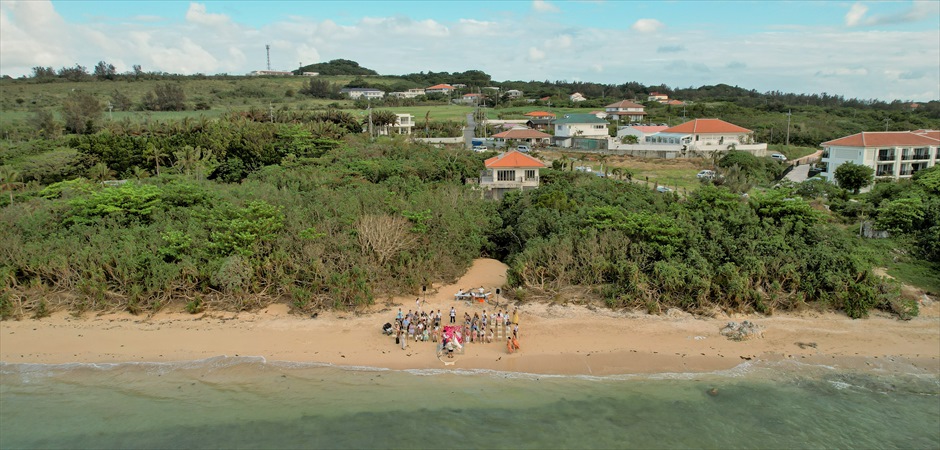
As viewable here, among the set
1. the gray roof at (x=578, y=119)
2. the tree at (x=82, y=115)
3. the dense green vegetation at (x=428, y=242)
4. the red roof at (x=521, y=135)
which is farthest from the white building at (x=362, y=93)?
the dense green vegetation at (x=428, y=242)

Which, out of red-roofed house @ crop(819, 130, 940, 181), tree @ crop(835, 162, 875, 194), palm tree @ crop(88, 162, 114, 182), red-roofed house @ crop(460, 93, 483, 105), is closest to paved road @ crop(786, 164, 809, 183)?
red-roofed house @ crop(819, 130, 940, 181)

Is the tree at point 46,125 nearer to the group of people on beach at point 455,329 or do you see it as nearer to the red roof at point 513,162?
the red roof at point 513,162

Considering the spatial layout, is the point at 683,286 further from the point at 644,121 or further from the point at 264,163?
the point at 644,121

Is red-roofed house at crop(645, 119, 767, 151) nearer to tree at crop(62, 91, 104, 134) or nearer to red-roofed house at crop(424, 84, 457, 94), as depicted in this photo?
tree at crop(62, 91, 104, 134)

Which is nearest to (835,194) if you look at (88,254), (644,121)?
(88,254)

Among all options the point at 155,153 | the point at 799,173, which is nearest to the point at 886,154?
the point at 799,173

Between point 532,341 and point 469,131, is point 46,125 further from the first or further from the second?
point 532,341
